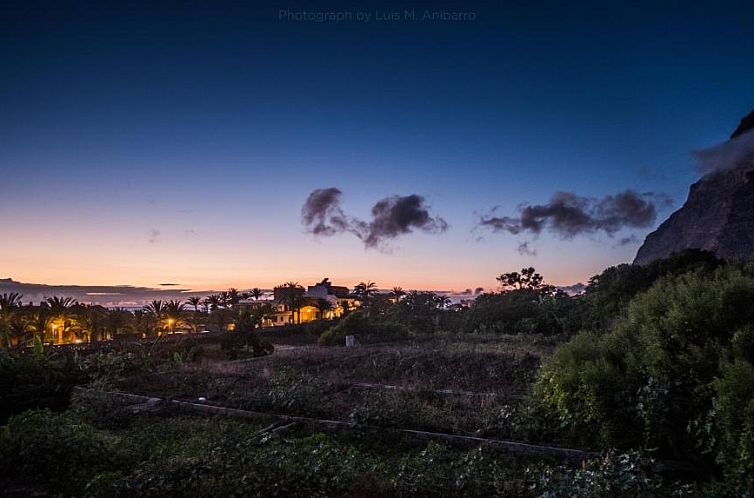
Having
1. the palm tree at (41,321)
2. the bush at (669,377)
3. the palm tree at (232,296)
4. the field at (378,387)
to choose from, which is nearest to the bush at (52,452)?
the field at (378,387)

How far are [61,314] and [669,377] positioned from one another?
4484 centimetres

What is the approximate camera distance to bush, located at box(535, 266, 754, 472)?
5.93 meters

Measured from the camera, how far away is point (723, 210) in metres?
54.2

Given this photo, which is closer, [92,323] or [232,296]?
[92,323]

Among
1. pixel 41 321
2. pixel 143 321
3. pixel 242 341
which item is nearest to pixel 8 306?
pixel 41 321

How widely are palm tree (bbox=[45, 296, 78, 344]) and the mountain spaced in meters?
54.3

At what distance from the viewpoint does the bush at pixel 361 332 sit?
28.9 m

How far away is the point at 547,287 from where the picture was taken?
6353 centimetres

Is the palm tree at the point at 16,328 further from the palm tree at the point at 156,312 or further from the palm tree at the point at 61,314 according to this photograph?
the palm tree at the point at 156,312

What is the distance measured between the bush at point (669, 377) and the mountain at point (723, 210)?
139 ft

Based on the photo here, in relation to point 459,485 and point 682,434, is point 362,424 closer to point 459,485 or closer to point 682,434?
point 459,485

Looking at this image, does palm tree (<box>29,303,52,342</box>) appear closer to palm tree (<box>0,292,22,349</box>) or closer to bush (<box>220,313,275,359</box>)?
palm tree (<box>0,292,22,349</box>)

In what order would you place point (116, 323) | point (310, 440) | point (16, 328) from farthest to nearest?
point (116, 323)
point (16, 328)
point (310, 440)

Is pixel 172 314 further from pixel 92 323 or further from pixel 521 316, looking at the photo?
pixel 521 316
